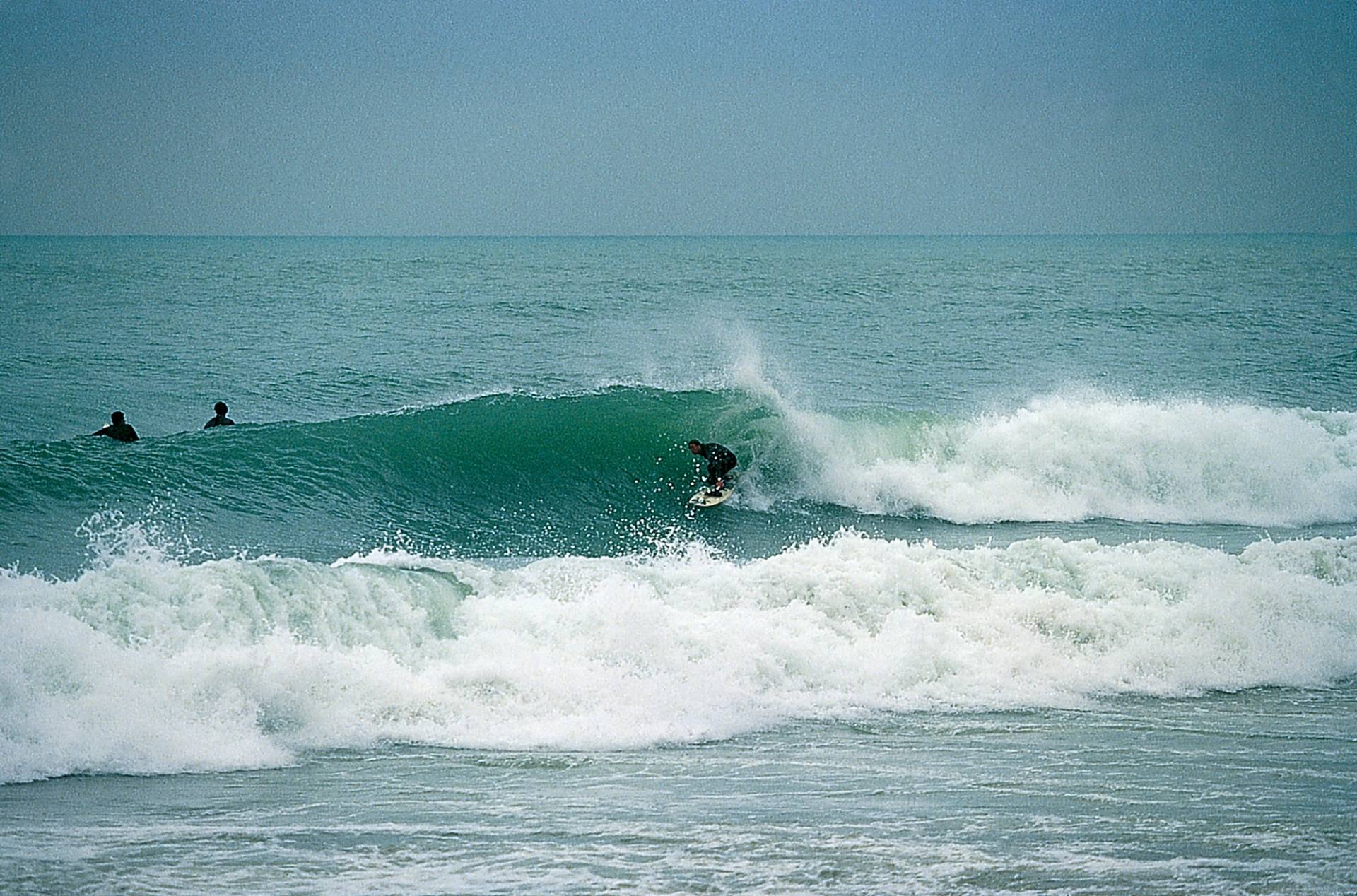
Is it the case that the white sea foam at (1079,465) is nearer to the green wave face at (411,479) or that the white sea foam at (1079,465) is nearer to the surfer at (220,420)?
the green wave face at (411,479)

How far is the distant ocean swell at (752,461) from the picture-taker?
48.3 ft

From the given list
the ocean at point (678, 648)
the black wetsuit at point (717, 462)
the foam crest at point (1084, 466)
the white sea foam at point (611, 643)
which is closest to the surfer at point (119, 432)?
the ocean at point (678, 648)

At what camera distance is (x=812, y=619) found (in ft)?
33.6

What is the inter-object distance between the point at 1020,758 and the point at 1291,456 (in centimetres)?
1210

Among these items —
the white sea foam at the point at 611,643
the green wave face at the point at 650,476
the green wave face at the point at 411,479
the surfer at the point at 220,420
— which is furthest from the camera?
the surfer at the point at 220,420

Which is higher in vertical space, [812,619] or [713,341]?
[713,341]

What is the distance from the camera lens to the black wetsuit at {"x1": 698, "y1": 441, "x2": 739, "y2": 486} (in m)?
15.6

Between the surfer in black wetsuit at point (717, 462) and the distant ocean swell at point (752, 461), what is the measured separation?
411 millimetres

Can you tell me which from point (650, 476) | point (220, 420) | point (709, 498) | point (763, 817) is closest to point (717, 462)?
point (709, 498)

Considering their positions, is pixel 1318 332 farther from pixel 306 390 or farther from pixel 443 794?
pixel 443 794

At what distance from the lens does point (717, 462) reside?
51.1 feet

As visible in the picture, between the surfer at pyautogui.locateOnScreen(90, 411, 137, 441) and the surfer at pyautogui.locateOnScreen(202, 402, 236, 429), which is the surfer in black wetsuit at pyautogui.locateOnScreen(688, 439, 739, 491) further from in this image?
the surfer at pyautogui.locateOnScreen(90, 411, 137, 441)

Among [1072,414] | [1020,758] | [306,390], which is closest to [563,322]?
[306,390]

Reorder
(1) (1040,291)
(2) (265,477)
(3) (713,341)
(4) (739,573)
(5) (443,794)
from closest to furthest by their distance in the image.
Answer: (5) (443,794)
(4) (739,573)
(2) (265,477)
(3) (713,341)
(1) (1040,291)
